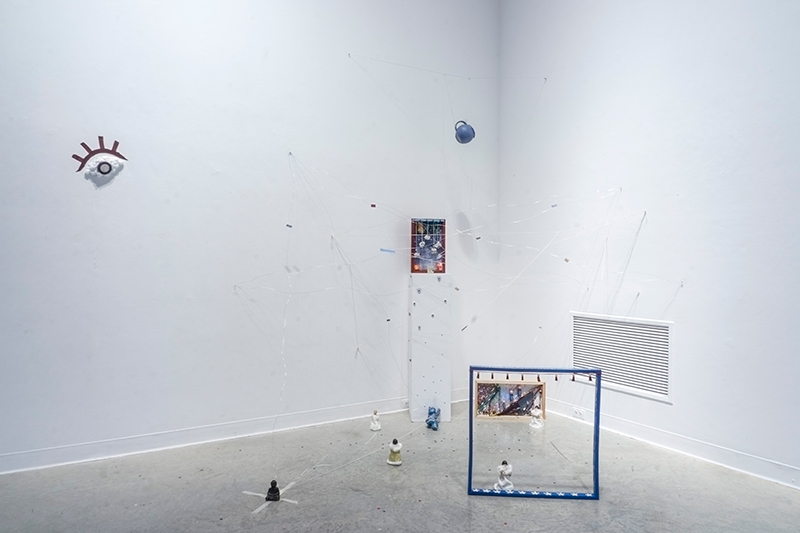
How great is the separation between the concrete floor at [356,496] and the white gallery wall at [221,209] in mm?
355

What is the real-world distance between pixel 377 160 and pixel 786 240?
245 centimetres

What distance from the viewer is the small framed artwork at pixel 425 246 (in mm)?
3561

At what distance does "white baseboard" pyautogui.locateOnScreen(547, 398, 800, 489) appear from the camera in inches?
95.7

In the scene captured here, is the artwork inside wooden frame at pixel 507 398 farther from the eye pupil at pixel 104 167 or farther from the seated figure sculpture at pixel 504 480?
the eye pupil at pixel 104 167

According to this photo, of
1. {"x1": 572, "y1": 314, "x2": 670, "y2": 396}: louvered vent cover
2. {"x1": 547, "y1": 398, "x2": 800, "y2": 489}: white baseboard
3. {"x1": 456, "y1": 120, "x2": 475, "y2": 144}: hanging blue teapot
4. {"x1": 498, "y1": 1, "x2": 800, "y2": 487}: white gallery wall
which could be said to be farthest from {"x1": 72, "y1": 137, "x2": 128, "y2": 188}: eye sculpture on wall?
{"x1": 547, "y1": 398, "x2": 800, "y2": 489}: white baseboard

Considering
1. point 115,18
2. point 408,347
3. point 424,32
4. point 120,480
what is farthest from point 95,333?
point 424,32

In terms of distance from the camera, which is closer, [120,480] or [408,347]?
[120,480]

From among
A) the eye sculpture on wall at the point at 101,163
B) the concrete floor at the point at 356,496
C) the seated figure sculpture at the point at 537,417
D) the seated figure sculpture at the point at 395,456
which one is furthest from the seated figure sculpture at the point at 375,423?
the eye sculpture on wall at the point at 101,163

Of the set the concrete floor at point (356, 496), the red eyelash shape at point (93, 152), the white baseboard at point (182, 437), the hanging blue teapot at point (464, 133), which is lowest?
the concrete floor at point (356, 496)

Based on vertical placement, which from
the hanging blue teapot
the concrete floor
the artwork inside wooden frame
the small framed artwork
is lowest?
the concrete floor

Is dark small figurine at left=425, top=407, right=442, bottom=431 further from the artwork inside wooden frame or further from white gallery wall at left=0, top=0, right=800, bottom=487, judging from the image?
the artwork inside wooden frame

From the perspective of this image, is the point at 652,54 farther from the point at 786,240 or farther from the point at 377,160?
the point at 377,160

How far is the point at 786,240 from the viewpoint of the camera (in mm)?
2428

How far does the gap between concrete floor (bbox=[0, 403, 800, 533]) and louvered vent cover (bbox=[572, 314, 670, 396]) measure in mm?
412
